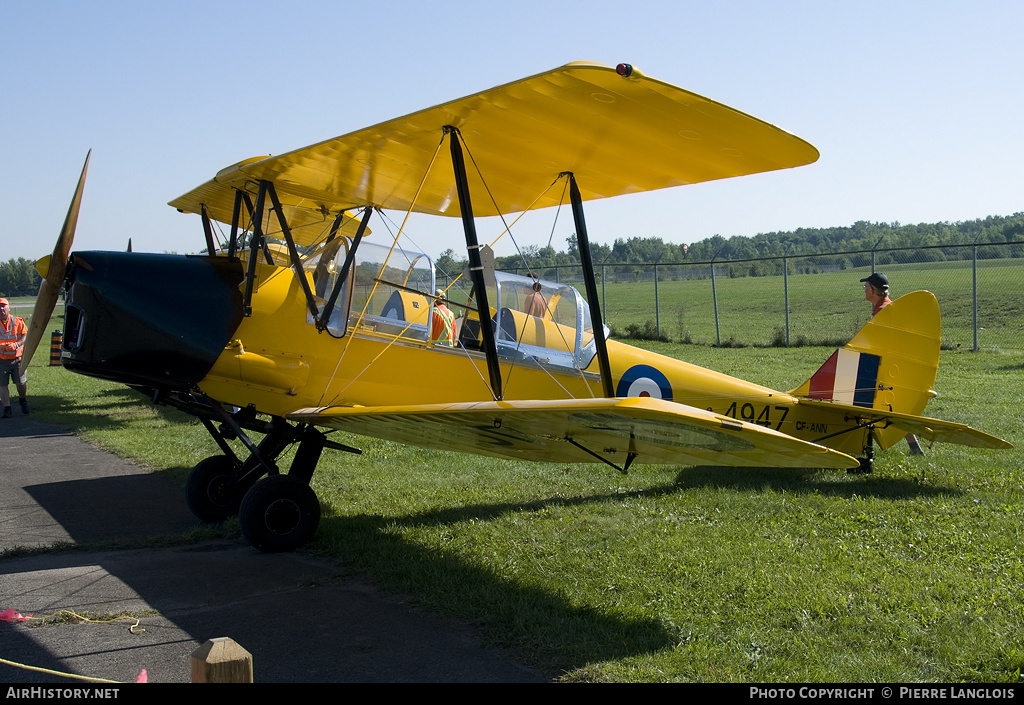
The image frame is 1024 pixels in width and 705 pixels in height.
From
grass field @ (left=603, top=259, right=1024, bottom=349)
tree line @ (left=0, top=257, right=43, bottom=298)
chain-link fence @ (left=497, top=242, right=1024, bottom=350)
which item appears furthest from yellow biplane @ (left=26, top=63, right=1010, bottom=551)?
tree line @ (left=0, top=257, right=43, bottom=298)

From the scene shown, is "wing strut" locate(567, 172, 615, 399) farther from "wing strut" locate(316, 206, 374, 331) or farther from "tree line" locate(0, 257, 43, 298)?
"tree line" locate(0, 257, 43, 298)

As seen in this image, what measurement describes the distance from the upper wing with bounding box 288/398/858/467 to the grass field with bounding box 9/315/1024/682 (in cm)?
68

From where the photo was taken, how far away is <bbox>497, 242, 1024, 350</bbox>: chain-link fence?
1767cm

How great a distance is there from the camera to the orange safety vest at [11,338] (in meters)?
12.1

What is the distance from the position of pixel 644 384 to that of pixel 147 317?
3.79 metres

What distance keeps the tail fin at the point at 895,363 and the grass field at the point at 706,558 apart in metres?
0.64

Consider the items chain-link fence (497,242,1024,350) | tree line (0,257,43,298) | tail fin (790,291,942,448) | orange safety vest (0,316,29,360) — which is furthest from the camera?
tree line (0,257,43,298)

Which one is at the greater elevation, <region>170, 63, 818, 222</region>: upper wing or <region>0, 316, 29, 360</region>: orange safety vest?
<region>170, 63, 818, 222</region>: upper wing

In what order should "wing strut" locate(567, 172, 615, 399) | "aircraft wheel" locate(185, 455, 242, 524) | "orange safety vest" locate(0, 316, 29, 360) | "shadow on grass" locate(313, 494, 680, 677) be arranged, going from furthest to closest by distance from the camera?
"orange safety vest" locate(0, 316, 29, 360) < "aircraft wheel" locate(185, 455, 242, 524) < "wing strut" locate(567, 172, 615, 399) < "shadow on grass" locate(313, 494, 680, 677)

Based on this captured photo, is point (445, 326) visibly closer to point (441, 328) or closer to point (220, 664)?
point (441, 328)

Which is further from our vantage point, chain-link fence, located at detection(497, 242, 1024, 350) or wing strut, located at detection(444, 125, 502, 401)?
chain-link fence, located at detection(497, 242, 1024, 350)

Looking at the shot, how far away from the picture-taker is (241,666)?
1.92 meters

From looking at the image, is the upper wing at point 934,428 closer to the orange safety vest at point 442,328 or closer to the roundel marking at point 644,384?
the roundel marking at point 644,384

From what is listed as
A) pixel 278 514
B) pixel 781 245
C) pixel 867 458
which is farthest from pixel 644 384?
pixel 781 245
